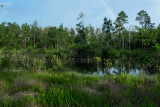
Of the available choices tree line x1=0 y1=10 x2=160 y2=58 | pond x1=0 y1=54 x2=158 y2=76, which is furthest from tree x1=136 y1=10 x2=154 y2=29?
pond x1=0 y1=54 x2=158 y2=76

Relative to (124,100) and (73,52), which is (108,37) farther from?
(124,100)

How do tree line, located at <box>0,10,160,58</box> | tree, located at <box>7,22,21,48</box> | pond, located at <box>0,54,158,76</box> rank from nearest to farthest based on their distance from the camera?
pond, located at <box>0,54,158,76</box> → tree line, located at <box>0,10,160,58</box> → tree, located at <box>7,22,21,48</box>

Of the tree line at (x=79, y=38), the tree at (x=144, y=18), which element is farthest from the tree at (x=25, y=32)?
the tree at (x=144, y=18)

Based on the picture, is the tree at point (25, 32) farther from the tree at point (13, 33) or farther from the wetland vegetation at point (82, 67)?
the tree at point (13, 33)

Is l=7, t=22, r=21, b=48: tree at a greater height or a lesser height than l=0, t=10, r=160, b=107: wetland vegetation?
greater

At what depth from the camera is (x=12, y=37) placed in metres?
52.9

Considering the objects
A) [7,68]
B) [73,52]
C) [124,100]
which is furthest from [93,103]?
[73,52]

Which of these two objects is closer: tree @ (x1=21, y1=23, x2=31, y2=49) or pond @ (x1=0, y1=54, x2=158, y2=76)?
pond @ (x1=0, y1=54, x2=158, y2=76)

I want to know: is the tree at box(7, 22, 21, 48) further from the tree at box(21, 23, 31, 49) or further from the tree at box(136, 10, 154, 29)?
the tree at box(136, 10, 154, 29)

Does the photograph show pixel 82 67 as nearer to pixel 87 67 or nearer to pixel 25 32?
pixel 87 67

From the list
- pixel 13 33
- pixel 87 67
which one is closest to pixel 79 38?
pixel 87 67

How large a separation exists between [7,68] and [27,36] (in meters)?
53.7

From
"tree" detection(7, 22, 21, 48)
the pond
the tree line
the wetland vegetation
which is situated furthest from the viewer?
"tree" detection(7, 22, 21, 48)

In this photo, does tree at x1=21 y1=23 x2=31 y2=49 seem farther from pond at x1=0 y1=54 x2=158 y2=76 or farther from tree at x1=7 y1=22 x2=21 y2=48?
pond at x1=0 y1=54 x2=158 y2=76
